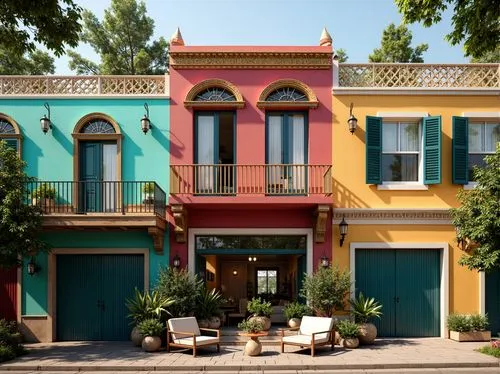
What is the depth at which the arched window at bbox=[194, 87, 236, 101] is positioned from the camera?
13516 mm

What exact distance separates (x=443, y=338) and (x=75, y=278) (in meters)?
10.8

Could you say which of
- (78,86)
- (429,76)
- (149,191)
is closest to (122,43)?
(78,86)

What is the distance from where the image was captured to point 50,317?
12977 mm

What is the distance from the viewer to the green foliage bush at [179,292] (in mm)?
12023

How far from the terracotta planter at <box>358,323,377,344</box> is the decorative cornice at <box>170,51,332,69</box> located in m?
7.47

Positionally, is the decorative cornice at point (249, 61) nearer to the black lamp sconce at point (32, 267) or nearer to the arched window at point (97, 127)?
the arched window at point (97, 127)

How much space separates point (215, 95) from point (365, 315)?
759 cm

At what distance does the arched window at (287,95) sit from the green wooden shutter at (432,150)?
3.68 meters

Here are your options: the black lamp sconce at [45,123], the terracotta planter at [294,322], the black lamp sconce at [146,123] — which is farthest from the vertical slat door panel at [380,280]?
the black lamp sconce at [45,123]

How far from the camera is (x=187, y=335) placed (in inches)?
443

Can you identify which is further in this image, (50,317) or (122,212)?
(50,317)

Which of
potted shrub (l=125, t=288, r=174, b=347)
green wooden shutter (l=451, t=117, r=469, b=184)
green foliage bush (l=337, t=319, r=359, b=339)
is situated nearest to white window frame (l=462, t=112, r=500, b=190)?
green wooden shutter (l=451, t=117, r=469, b=184)

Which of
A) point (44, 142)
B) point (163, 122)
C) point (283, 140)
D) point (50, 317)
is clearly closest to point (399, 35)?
point (283, 140)

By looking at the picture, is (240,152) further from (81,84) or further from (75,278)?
(75,278)
